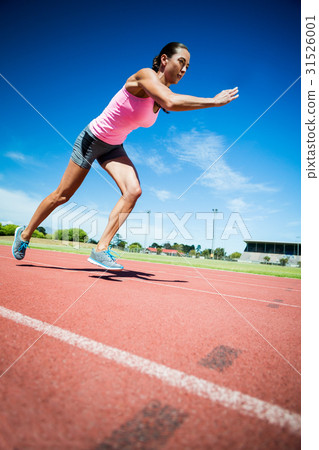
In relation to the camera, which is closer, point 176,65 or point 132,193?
point 176,65

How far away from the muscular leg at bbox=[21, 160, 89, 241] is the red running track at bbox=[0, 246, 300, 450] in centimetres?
198

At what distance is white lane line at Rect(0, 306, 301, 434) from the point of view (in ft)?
2.51

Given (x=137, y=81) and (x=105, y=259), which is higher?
(x=137, y=81)

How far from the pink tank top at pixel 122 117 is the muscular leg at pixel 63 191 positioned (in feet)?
1.87

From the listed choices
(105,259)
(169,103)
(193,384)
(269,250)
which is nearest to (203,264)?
(105,259)

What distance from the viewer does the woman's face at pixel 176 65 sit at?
2572 mm

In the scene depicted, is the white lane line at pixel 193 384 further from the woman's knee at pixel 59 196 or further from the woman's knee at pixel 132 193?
the woman's knee at pixel 59 196

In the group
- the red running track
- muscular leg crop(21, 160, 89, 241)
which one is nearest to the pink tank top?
muscular leg crop(21, 160, 89, 241)

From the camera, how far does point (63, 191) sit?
3.45 metres

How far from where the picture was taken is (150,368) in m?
1.01

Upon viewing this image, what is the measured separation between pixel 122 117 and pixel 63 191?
1.33 metres

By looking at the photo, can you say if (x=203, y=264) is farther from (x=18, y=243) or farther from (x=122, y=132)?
(x=122, y=132)

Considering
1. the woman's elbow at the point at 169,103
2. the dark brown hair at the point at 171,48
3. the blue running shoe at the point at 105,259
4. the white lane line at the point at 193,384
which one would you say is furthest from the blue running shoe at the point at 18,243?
the dark brown hair at the point at 171,48

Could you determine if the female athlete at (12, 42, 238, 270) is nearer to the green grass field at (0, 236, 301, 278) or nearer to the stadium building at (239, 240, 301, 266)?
the green grass field at (0, 236, 301, 278)
